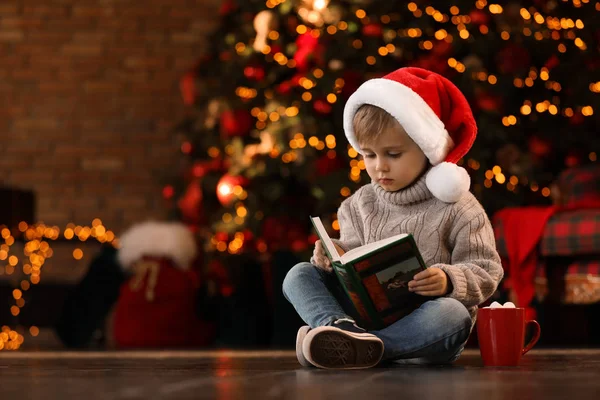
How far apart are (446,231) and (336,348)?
0.36 m

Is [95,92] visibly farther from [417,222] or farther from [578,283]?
[417,222]

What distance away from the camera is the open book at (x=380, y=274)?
1751mm

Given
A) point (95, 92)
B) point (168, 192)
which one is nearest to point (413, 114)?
point (168, 192)

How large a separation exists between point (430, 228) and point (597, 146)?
2149 mm

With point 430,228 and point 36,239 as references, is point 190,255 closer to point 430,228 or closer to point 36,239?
point 36,239

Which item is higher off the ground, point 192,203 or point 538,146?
point 538,146

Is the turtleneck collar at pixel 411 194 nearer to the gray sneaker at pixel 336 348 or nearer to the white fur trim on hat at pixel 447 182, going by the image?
the white fur trim on hat at pixel 447 182

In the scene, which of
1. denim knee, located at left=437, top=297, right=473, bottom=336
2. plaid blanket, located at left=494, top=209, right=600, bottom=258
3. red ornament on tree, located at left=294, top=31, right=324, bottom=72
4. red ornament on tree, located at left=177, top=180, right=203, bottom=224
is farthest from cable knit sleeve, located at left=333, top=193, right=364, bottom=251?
red ornament on tree, located at left=177, top=180, right=203, bottom=224

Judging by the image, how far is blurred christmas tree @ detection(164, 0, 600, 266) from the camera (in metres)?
3.64

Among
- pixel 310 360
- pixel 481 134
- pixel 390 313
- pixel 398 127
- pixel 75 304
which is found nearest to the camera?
pixel 310 360

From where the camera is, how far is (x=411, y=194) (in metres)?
1.97

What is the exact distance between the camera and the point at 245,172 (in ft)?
13.0

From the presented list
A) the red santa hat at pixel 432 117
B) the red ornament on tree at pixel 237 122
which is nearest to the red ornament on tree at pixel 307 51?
the red ornament on tree at pixel 237 122

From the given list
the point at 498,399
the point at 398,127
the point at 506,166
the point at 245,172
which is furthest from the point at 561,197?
the point at 498,399
